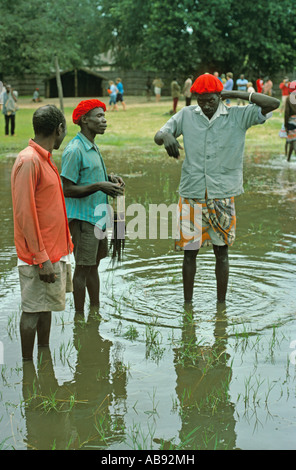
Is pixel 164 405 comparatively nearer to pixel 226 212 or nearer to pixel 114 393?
pixel 114 393

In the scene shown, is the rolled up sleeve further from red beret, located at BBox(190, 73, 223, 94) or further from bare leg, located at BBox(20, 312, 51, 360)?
red beret, located at BBox(190, 73, 223, 94)

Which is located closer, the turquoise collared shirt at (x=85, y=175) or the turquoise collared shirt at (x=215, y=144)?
the turquoise collared shirt at (x=85, y=175)

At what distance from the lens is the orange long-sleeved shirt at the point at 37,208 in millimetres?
4070

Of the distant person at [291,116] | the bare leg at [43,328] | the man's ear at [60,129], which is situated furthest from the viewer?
the distant person at [291,116]

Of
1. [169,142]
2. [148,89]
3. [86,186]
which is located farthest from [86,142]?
[148,89]

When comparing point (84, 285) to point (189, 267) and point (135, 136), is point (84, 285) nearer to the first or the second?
point (189, 267)

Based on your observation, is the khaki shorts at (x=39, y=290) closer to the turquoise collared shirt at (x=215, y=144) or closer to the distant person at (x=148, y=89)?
the turquoise collared shirt at (x=215, y=144)

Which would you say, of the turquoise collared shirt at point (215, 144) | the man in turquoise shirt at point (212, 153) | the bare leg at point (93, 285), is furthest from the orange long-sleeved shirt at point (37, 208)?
the turquoise collared shirt at point (215, 144)

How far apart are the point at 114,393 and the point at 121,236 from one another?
1.79 metres

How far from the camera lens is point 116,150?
1820 cm

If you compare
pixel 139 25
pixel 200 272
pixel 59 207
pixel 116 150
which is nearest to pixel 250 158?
pixel 116 150

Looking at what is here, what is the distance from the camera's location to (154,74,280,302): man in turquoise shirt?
5336mm

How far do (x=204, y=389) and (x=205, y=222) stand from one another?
1732mm

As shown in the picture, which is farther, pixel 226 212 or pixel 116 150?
pixel 116 150
